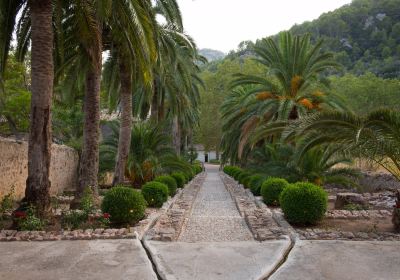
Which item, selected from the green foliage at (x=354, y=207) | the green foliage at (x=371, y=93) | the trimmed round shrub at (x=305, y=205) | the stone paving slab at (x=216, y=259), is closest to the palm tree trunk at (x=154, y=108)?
the green foliage at (x=354, y=207)

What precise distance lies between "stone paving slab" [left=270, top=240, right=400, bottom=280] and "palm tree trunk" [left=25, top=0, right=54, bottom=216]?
516 cm

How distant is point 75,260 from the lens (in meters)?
6.17

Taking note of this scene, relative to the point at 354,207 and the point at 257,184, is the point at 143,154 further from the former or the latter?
the point at 354,207

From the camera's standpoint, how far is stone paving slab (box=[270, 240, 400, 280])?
554 cm

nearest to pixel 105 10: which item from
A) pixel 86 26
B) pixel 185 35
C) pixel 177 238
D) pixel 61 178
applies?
pixel 86 26

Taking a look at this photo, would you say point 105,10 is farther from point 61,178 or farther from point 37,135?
point 61,178

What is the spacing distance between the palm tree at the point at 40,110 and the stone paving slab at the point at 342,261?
5157mm

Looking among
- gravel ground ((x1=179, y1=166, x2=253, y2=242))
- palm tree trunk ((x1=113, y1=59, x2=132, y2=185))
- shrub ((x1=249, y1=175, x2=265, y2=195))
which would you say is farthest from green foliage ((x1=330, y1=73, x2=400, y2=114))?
gravel ground ((x1=179, y1=166, x2=253, y2=242))

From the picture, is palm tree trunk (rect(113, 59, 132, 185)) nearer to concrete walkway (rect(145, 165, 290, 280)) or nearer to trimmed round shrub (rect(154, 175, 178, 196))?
trimmed round shrub (rect(154, 175, 178, 196))

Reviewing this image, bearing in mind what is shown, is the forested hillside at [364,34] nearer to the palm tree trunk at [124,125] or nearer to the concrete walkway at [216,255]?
the palm tree trunk at [124,125]

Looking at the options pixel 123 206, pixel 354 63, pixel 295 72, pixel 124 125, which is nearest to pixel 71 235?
pixel 123 206

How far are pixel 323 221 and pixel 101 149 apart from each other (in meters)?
11.3

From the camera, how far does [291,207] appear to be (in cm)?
936

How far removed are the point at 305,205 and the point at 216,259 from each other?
139 inches
